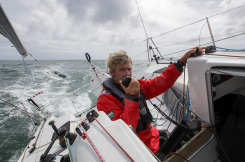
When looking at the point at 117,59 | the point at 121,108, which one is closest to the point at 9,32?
the point at 117,59

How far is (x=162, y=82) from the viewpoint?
1.53 metres

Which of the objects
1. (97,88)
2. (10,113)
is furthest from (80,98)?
(97,88)

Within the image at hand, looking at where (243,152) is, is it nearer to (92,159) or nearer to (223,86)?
(223,86)

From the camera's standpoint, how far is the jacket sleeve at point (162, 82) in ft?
4.86

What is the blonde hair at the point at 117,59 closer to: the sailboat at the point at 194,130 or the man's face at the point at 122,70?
the man's face at the point at 122,70

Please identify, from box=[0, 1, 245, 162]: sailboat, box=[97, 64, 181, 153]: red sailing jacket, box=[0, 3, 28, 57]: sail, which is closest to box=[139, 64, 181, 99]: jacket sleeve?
box=[97, 64, 181, 153]: red sailing jacket

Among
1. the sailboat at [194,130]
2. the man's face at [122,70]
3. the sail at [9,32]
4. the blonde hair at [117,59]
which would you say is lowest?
the sailboat at [194,130]

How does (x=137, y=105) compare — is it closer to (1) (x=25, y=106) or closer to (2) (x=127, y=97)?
(2) (x=127, y=97)

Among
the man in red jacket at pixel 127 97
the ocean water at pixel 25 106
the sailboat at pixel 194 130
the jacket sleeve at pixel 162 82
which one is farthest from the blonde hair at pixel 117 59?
the ocean water at pixel 25 106

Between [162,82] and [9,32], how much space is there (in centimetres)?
235

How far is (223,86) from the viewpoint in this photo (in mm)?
1250

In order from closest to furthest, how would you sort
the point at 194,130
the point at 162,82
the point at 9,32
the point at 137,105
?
the point at 137,105 < the point at 194,130 < the point at 162,82 < the point at 9,32

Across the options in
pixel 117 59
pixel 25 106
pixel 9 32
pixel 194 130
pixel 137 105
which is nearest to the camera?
pixel 137 105

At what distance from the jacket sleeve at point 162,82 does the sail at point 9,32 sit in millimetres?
1910
